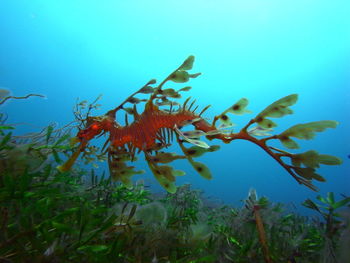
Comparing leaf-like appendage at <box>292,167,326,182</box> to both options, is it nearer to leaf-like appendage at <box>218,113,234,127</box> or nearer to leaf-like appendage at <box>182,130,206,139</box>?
leaf-like appendage at <box>218,113,234,127</box>

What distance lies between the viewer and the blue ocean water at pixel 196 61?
37969mm

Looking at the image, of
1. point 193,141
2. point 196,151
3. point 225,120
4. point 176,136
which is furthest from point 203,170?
point 225,120

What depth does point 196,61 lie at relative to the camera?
161ft

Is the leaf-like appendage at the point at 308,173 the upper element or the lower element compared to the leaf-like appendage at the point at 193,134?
lower

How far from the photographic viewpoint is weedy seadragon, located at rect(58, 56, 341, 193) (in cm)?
155

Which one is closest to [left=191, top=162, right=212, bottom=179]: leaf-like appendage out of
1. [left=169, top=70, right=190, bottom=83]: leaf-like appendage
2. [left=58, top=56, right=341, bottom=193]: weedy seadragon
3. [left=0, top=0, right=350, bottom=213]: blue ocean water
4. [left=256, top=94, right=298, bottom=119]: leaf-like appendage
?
[left=58, top=56, right=341, bottom=193]: weedy seadragon

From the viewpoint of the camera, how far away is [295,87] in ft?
160

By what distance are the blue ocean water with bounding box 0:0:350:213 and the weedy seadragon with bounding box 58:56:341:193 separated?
35.8 metres

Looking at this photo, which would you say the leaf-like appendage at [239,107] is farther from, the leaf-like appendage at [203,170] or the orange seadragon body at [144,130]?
the leaf-like appendage at [203,170]

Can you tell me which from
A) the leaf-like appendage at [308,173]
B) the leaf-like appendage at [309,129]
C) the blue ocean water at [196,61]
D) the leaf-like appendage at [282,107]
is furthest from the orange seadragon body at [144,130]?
the blue ocean water at [196,61]

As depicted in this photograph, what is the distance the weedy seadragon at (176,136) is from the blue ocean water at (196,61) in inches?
1409

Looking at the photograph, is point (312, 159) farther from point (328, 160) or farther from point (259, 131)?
point (259, 131)

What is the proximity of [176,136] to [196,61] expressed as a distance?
5102cm

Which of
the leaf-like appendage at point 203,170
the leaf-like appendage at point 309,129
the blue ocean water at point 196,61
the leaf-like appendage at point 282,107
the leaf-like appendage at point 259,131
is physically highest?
the blue ocean water at point 196,61
